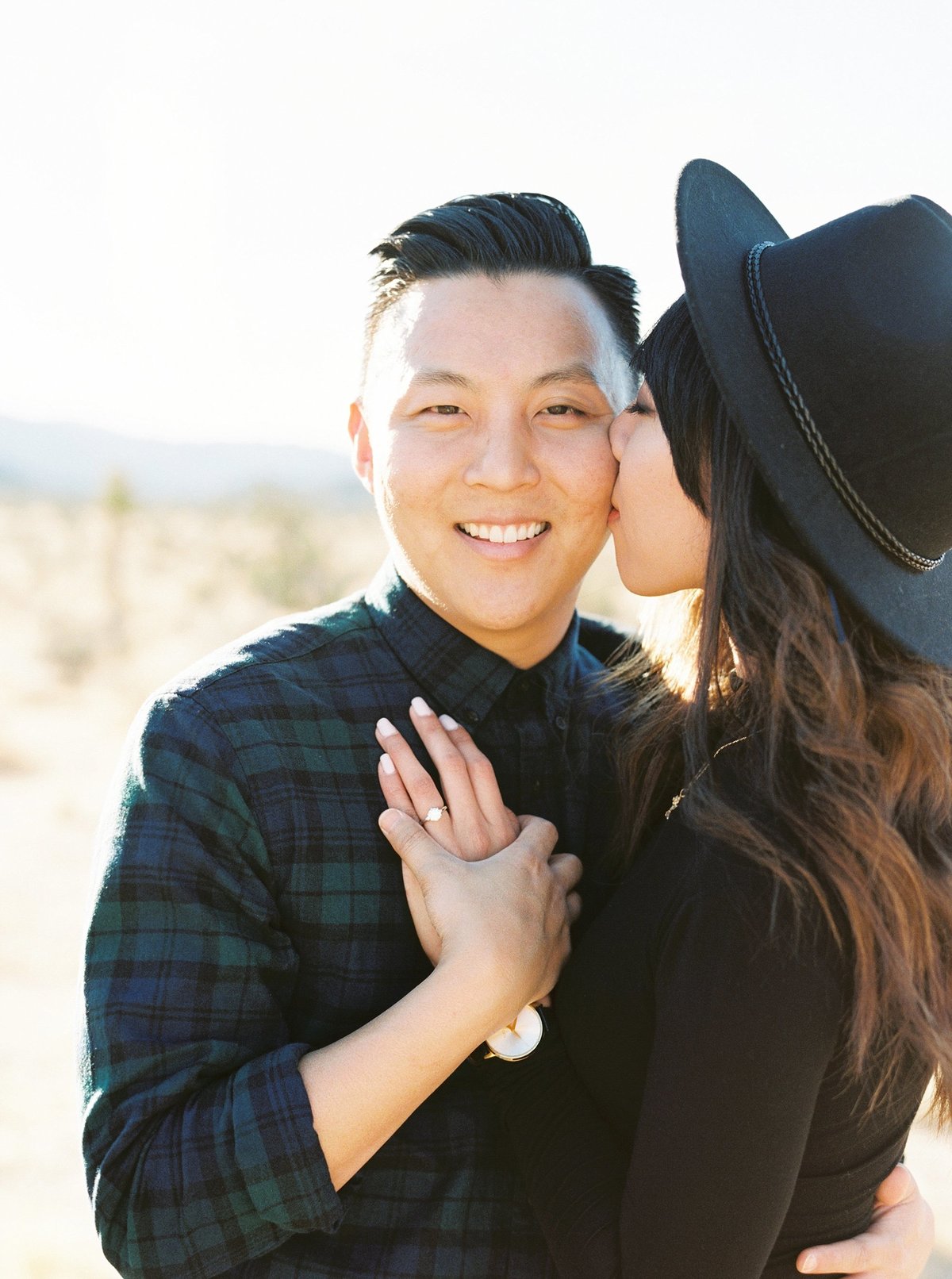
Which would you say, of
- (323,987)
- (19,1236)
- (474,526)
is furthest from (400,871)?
(19,1236)

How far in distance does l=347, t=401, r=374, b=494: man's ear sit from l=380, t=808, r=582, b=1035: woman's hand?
0.97 metres

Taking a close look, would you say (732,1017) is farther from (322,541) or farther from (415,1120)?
(322,541)

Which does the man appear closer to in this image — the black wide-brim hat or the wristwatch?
the wristwatch

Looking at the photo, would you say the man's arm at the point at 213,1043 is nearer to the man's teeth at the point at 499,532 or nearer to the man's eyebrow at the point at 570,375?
the man's teeth at the point at 499,532

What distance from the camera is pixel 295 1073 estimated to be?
1928 millimetres

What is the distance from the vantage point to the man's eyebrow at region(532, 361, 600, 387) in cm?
251

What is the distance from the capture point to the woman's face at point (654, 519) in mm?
2193

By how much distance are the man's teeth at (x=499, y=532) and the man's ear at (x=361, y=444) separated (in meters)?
0.38

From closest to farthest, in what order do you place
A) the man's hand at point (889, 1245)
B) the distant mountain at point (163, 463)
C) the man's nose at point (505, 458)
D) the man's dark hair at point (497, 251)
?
the man's hand at point (889, 1245)
the man's nose at point (505, 458)
the man's dark hair at point (497, 251)
the distant mountain at point (163, 463)

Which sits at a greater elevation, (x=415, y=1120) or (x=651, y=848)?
(x=651, y=848)

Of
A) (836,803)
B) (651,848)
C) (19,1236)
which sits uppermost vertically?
Result: (836,803)

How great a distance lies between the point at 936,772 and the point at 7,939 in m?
6.90

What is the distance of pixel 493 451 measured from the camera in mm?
2465

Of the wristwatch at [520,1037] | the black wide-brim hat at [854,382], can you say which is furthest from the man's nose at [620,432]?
the wristwatch at [520,1037]
